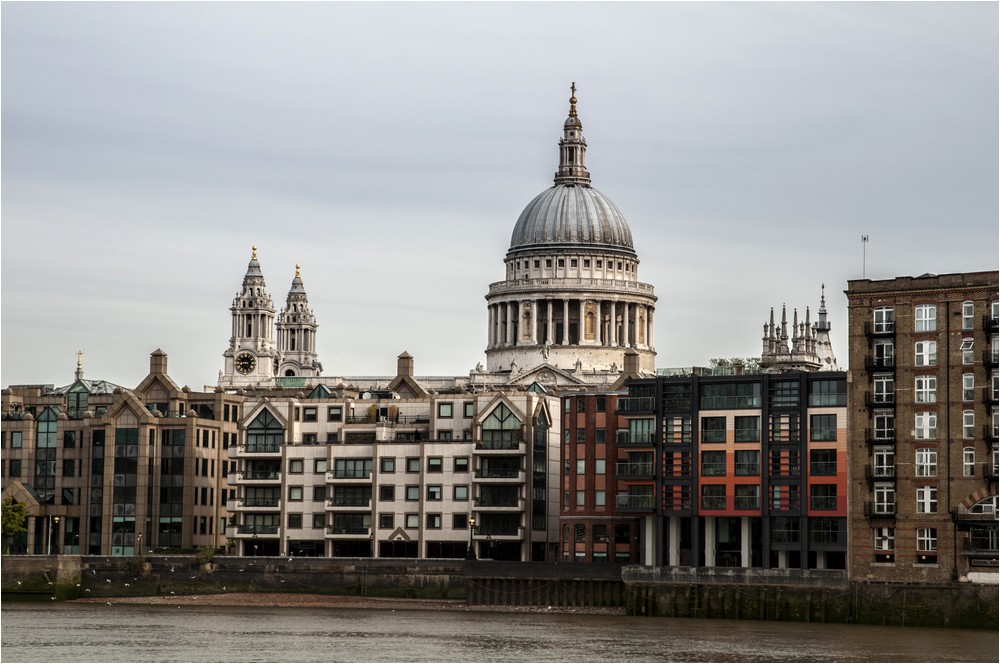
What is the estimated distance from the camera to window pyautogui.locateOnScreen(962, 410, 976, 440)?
138000 millimetres

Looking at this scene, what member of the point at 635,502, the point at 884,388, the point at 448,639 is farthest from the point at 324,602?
the point at 884,388

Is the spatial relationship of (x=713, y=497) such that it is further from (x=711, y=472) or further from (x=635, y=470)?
(x=635, y=470)

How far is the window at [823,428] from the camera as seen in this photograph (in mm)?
154750

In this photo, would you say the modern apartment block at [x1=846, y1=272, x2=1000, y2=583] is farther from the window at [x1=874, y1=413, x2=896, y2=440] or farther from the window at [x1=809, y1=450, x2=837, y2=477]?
the window at [x1=809, y1=450, x2=837, y2=477]

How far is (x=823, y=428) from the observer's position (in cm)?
15525

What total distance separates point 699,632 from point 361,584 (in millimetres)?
36966

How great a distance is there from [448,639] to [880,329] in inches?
1312

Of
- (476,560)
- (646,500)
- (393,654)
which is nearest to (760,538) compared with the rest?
(646,500)

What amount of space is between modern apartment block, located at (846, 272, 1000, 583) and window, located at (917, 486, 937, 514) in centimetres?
6

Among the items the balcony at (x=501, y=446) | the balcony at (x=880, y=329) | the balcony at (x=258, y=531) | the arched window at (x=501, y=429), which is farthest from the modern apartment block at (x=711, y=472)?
the balcony at (x=258, y=531)

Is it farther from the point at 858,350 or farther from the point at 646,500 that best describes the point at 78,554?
the point at 858,350

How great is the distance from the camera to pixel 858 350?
469 ft

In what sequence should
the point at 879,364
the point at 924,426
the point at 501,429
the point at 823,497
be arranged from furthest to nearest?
the point at 501,429
the point at 823,497
the point at 879,364
the point at 924,426

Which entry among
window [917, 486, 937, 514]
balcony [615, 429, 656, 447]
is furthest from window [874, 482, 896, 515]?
balcony [615, 429, 656, 447]
